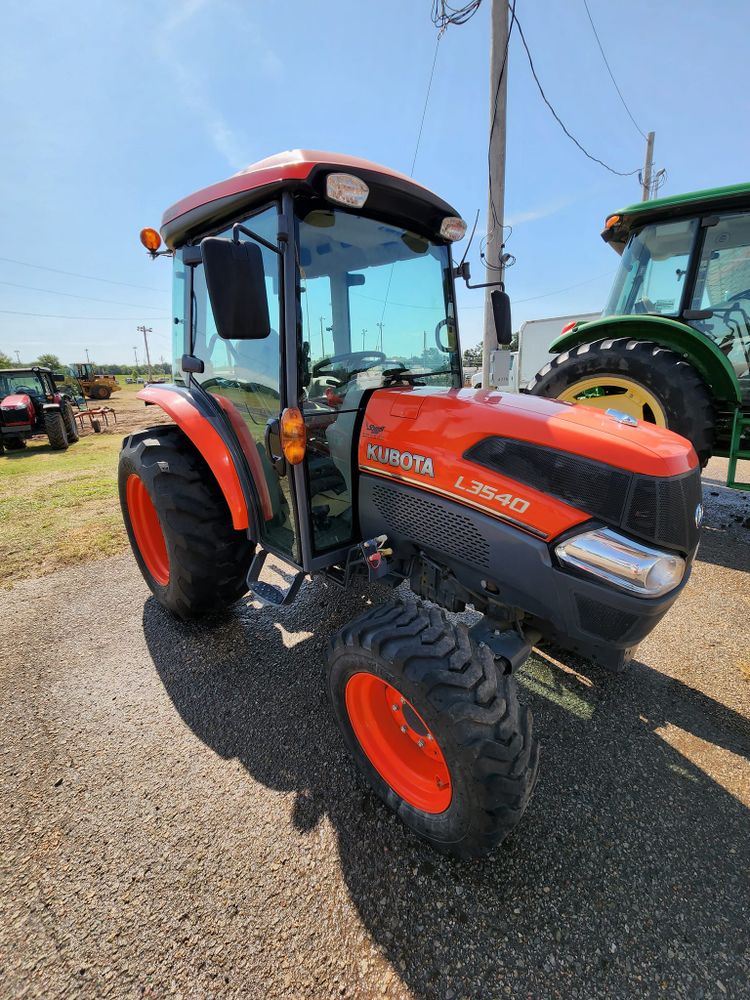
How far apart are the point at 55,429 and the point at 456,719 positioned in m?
10.7

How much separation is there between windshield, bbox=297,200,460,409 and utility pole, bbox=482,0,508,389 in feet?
9.23

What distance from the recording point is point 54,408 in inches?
374

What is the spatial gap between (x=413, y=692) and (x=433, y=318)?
183cm

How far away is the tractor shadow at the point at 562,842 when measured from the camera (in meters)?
1.25

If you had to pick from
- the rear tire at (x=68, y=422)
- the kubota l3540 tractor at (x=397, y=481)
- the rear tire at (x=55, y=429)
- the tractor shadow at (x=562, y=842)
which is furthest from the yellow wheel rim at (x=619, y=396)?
the rear tire at (x=68, y=422)

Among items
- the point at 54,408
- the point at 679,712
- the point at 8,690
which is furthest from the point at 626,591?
the point at 54,408

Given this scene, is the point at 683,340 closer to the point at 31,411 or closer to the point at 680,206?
the point at 680,206

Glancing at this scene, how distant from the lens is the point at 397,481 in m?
1.96

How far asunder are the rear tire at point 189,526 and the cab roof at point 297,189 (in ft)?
3.84

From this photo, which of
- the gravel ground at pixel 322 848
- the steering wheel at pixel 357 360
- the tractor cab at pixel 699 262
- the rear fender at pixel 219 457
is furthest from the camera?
the tractor cab at pixel 699 262

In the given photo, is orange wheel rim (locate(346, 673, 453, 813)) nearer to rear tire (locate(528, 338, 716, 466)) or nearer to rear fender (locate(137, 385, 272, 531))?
rear fender (locate(137, 385, 272, 531))

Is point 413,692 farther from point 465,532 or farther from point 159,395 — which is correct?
point 159,395

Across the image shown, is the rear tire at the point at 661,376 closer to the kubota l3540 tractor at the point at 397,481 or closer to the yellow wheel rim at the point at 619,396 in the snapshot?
the yellow wheel rim at the point at 619,396

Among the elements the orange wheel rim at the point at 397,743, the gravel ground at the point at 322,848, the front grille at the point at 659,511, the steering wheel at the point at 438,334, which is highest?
the steering wheel at the point at 438,334
